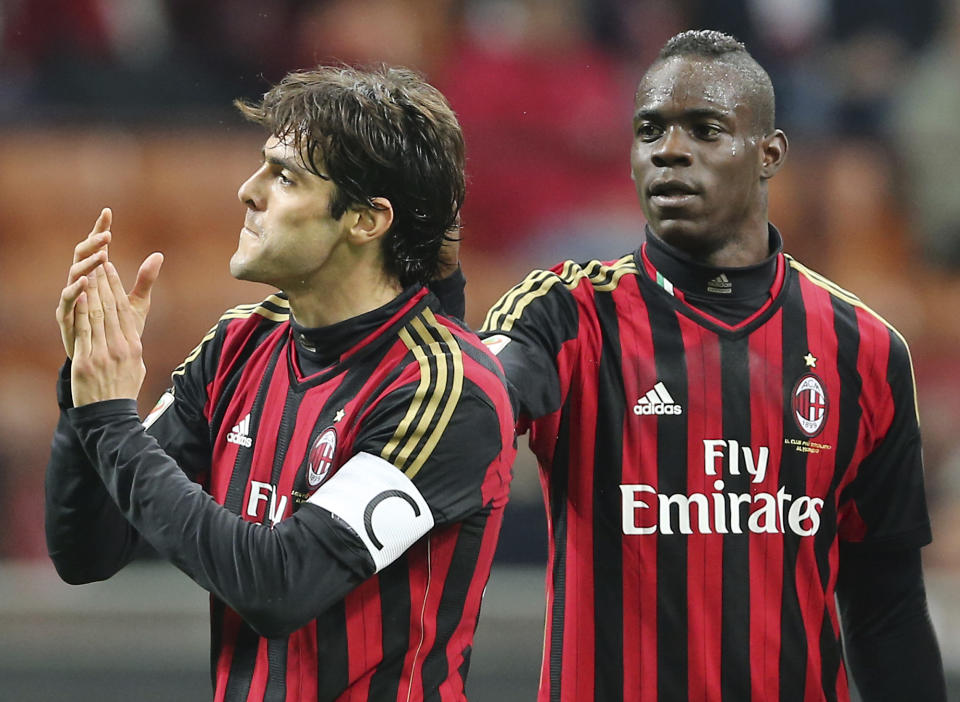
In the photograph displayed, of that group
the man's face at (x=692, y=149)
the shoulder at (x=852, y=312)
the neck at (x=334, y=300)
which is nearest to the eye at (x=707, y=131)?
the man's face at (x=692, y=149)

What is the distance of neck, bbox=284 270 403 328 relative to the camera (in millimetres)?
2385

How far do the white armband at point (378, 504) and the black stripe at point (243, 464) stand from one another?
0.20 m

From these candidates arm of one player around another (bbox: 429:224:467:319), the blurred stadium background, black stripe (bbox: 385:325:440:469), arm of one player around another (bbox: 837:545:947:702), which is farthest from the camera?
the blurred stadium background

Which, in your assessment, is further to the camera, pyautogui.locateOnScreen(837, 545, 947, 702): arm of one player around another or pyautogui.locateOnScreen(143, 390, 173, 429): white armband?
pyautogui.locateOnScreen(837, 545, 947, 702): arm of one player around another

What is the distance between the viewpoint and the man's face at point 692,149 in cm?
273

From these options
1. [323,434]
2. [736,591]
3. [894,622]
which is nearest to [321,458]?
[323,434]

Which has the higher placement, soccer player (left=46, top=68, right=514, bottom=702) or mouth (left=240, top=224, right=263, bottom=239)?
mouth (left=240, top=224, right=263, bottom=239)

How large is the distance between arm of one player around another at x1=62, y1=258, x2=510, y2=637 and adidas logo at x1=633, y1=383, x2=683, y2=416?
57cm

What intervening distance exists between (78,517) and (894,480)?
1473 millimetres

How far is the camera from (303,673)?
2246mm

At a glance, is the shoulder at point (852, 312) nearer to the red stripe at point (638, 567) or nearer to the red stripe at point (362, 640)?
the red stripe at point (638, 567)

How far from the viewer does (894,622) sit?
9.48 ft

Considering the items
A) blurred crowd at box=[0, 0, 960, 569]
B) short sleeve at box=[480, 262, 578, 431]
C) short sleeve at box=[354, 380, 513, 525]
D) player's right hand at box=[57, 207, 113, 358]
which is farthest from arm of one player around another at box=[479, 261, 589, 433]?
blurred crowd at box=[0, 0, 960, 569]

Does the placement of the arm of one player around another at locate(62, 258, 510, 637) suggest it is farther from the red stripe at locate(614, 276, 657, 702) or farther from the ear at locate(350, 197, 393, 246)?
the red stripe at locate(614, 276, 657, 702)
